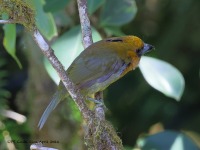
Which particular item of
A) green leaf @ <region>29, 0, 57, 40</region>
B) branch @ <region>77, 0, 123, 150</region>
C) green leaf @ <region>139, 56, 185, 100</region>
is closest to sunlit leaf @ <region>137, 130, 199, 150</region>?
green leaf @ <region>139, 56, 185, 100</region>

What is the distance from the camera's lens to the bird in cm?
315

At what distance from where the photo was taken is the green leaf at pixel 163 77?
333 centimetres

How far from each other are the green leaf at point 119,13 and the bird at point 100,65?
0.54ft

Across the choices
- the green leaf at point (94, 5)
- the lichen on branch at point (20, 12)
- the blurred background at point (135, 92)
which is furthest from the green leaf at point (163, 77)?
the lichen on branch at point (20, 12)

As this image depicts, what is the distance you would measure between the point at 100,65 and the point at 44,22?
408 millimetres

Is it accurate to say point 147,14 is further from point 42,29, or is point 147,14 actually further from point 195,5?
point 42,29

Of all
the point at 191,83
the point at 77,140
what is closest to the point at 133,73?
the point at 191,83

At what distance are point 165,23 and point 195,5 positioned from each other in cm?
35

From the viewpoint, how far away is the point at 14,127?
4.14 m

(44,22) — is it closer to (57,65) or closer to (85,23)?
(85,23)

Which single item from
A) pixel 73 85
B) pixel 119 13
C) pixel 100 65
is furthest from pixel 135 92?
pixel 73 85

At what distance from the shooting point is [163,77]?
340 centimetres

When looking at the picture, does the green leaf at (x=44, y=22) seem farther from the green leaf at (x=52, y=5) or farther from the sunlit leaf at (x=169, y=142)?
the sunlit leaf at (x=169, y=142)

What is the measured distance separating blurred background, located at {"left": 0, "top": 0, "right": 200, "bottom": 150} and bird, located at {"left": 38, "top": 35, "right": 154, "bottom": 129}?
74 centimetres
